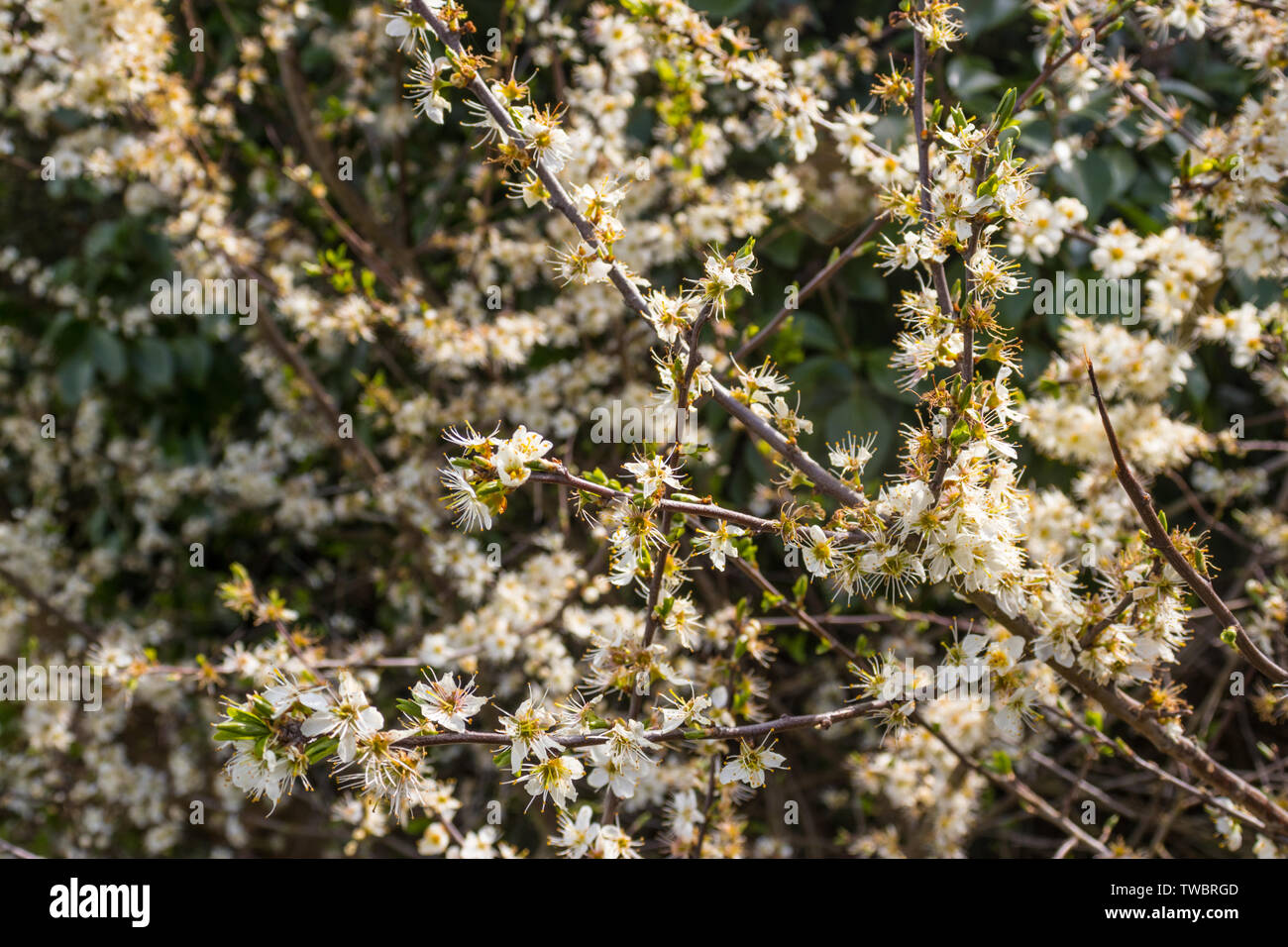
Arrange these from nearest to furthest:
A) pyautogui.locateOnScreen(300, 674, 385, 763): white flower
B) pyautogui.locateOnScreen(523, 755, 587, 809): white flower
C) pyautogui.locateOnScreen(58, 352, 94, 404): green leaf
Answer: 1. pyautogui.locateOnScreen(300, 674, 385, 763): white flower
2. pyautogui.locateOnScreen(523, 755, 587, 809): white flower
3. pyautogui.locateOnScreen(58, 352, 94, 404): green leaf

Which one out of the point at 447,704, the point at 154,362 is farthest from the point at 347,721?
the point at 154,362

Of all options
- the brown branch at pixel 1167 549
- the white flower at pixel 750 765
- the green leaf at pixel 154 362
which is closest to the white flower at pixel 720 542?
the white flower at pixel 750 765

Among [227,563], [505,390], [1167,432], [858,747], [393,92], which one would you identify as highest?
[393,92]

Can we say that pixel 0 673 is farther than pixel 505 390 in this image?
Yes

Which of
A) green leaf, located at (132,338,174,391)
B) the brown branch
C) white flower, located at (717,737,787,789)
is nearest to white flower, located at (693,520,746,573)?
white flower, located at (717,737,787,789)

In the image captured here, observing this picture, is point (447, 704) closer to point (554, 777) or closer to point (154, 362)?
point (554, 777)

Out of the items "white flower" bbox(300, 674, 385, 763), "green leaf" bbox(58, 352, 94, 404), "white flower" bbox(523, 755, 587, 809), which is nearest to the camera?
"white flower" bbox(300, 674, 385, 763)

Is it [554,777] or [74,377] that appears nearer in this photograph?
[554,777]

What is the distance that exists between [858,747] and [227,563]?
Result: 247 centimetres

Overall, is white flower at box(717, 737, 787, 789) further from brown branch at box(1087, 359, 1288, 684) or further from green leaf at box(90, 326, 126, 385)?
green leaf at box(90, 326, 126, 385)

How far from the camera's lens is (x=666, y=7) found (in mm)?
1555

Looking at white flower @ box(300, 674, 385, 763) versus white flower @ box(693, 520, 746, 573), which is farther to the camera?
white flower @ box(693, 520, 746, 573)
